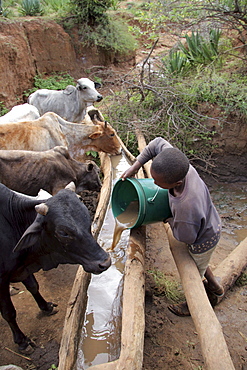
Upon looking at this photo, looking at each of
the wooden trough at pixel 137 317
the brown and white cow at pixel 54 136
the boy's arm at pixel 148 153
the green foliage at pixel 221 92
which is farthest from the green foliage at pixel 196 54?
the wooden trough at pixel 137 317

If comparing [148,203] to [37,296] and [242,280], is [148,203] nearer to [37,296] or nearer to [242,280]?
[37,296]

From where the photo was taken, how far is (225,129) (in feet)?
23.9

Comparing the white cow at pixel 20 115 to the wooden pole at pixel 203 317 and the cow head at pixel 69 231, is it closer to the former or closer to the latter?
the cow head at pixel 69 231

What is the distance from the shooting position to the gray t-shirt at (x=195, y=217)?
8.41 feet

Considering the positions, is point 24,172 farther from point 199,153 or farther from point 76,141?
point 199,153

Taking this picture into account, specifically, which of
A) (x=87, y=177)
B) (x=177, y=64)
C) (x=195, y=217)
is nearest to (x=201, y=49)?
(x=177, y=64)

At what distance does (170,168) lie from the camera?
244 centimetres

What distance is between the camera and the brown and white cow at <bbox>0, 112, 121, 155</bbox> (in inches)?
199

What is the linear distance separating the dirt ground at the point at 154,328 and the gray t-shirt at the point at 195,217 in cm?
107

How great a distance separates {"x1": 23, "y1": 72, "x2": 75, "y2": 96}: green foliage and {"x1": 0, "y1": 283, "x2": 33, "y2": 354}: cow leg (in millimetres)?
8580

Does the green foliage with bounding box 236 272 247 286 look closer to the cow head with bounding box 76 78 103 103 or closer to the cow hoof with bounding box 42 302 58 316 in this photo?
the cow hoof with bounding box 42 302 58 316

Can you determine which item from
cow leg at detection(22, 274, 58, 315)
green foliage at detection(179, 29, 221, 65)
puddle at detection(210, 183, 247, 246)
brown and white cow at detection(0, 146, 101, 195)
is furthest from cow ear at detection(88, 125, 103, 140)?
green foliage at detection(179, 29, 221, 65)

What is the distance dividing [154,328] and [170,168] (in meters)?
1.97

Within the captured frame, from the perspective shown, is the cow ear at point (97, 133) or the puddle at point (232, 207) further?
the cow ear at point (97, 133)
